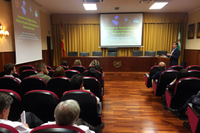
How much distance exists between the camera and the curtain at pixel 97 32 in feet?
25.9

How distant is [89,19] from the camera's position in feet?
26.5

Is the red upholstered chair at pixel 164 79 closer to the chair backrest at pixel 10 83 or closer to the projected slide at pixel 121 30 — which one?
the chair backrest at pixel 10 83

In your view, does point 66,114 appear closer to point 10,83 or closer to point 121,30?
point 10,83

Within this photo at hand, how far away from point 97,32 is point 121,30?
1.49m

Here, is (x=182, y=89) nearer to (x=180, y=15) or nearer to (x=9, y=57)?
(x=9, y=57)

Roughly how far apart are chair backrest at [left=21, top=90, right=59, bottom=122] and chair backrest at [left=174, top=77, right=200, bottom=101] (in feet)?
6.38

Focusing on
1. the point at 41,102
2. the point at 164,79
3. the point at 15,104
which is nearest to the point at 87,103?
the point at 41,102

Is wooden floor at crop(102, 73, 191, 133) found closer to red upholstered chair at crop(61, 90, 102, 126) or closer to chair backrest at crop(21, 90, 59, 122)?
red upholstered chair at crop(61, 90, 102, 126)

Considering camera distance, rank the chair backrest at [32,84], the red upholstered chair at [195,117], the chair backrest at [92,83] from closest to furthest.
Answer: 1. the red upholstered chair at [195,117]
2. the chair backrest at [32,84]
3. the chair backrest at [92,83]

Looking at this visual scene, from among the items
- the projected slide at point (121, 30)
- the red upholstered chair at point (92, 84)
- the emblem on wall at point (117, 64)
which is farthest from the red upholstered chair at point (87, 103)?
the projected slide at point (121, 30)

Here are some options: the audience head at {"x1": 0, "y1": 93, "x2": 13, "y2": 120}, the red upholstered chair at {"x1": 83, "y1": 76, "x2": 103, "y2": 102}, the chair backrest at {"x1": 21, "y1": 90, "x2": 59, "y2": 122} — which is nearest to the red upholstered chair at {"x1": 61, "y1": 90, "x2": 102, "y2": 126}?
the chair backrest at {"x1": 21, "y1": 90, "x2": 59, "y2": 122}

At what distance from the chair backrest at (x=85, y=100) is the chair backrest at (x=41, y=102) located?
0.13m

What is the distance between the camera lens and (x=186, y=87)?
2180 mm

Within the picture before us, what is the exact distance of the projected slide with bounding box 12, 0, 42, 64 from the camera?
467 cm
